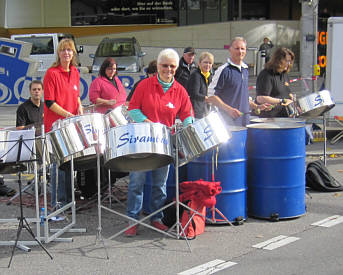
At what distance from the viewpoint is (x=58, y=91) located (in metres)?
5.98

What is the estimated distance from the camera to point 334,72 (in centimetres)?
1034

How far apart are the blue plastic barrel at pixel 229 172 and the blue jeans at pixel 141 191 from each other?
1.21 ft

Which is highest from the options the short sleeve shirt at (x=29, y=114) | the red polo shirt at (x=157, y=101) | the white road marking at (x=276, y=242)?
the red polo shirt at (x=157, y=101)

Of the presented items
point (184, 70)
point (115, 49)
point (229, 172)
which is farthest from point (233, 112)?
point (115, 49)

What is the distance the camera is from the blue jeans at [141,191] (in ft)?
18.0

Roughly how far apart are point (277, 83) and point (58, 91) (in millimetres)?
2500

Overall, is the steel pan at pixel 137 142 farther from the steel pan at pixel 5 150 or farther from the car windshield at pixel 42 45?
the car windshield at pixel 42 45

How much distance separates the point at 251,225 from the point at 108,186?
A: 1.87 metres

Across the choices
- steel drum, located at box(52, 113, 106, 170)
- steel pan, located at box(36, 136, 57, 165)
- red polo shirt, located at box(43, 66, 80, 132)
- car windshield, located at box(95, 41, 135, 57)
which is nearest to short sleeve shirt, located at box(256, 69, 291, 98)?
red polo shirt, located at box(43, 66, 80, 132)

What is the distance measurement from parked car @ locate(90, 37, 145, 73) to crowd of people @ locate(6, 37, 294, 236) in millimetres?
10030

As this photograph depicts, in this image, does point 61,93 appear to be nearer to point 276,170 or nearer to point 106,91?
point 106,91

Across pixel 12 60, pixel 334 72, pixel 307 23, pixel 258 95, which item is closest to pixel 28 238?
A: pixel 258 95

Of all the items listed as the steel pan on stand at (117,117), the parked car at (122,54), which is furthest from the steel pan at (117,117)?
the parked car at (122,54)

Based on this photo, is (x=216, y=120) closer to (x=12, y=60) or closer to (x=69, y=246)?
(x=69, y=246)
